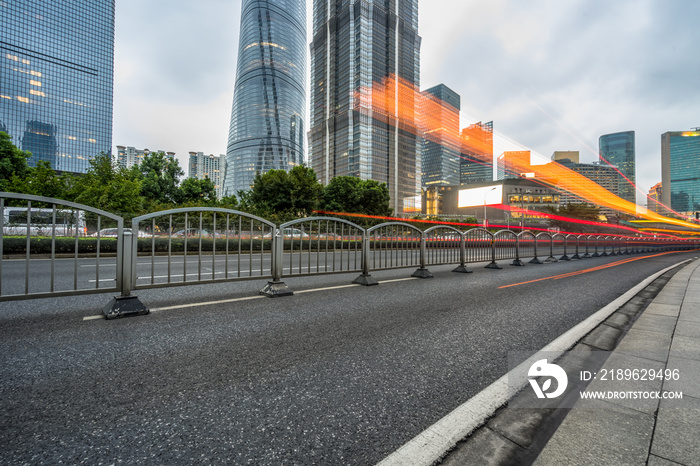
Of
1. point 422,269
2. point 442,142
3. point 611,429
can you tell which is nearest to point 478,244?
point 422,269

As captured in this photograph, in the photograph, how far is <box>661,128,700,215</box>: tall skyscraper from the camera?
15165 cm

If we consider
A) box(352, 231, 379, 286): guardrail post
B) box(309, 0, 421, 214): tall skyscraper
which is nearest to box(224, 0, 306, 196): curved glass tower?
box(309, 0, 421, 214): tall skyscraper

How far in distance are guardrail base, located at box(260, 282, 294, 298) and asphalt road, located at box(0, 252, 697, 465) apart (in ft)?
2.00

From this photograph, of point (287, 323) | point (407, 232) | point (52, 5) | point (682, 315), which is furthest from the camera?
point (52, 5)

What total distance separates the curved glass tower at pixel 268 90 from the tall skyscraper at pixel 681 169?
203418 mm

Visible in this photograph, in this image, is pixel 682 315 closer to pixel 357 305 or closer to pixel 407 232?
pixel 357 305

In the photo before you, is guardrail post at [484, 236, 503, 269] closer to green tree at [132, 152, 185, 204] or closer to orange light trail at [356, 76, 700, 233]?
green tree at [132, 152, 185, 204]

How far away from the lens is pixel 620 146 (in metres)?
190

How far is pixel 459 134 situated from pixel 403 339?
200 meters

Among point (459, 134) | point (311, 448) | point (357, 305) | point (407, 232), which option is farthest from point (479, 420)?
point (459, 134)

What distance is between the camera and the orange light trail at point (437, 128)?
124875 mm

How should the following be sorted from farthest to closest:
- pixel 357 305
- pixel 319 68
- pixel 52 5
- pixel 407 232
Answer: pixel 319 68, pixel 52 5, pixel 407 232, pixel 357 305

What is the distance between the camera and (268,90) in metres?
116

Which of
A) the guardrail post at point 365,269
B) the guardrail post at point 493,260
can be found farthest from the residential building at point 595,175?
the guardrail post at point 365,269
